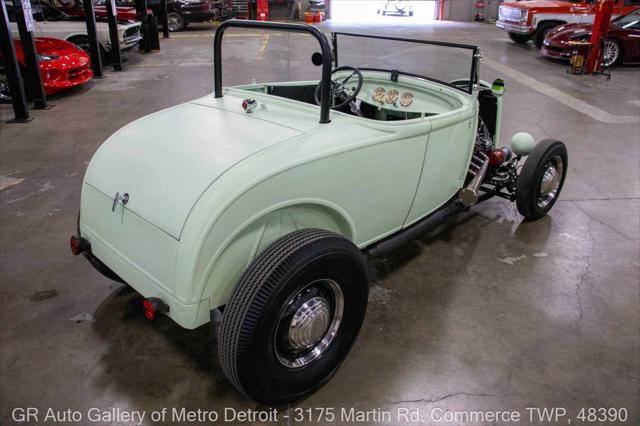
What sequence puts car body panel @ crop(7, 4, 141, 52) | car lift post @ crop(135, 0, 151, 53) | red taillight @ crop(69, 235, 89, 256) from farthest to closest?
car lift post @ crop(135, 0, 151, 53), car body panel @ crop(7, 4, 141, 52), red taillight @ crop(69, 235, 89, 256)

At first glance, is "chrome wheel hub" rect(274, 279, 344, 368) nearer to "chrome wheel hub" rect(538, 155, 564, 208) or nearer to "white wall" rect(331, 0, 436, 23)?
"chrome wheel hub" rect(538, 155, 564, 208)

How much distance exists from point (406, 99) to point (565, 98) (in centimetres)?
572

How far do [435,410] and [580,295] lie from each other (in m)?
1.37

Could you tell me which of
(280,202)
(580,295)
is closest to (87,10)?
(280,202)

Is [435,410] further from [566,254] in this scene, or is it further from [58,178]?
[58,178]

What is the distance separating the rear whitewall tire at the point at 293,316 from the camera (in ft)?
5.71

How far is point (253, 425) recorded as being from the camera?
197 centimetres

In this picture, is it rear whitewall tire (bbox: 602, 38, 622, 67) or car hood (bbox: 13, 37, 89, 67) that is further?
rear whitewall tire (bbox: 602, 38, 622, 67)

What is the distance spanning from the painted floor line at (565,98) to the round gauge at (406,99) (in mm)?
4678

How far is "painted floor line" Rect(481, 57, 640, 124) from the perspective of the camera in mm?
6602

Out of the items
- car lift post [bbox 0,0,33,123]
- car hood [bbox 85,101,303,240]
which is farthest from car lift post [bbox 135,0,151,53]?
car hood [bbox 85,101,303,240]

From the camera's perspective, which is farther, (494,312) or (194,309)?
(494,312)

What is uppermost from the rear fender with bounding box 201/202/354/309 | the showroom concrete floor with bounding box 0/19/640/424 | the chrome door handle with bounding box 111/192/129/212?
the chrome door handle with bounding box 111/192/129/212

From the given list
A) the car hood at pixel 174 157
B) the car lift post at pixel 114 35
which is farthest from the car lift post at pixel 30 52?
the car hood at pixel 174 157
